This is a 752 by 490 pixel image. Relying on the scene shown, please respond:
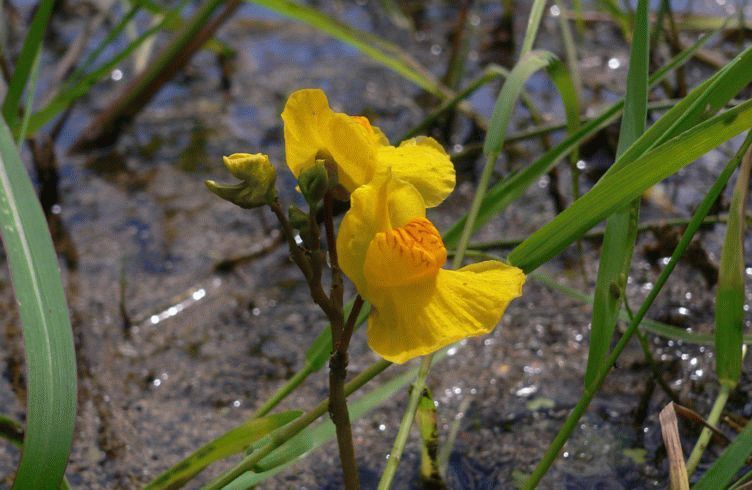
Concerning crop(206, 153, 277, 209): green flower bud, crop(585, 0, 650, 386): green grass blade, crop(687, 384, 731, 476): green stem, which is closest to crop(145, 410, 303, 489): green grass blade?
crop(206, 153, 277, 209): green flower bud

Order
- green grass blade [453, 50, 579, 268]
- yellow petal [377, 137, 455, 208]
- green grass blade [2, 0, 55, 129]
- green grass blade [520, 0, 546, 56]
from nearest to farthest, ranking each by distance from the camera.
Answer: yellow petal [377, 137, 455, 208], green grass blade [453, 50, 579, 268], green grass blade [520, 0, 546, 56], green grass blade [2, 0, 55, 129]

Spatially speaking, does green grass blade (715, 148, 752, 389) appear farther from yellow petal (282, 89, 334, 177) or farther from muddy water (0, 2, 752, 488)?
yellow petal (282, 89, 334, 177)

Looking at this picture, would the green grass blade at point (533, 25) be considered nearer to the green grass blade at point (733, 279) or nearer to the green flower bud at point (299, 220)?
the green grass blade at point (733, 279)

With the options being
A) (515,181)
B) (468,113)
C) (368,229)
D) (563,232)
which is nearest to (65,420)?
(368,229)

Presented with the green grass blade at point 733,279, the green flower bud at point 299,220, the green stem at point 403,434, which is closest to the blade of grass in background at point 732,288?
the green grass blade at point 733,279

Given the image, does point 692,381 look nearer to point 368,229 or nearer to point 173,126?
point 368,229
